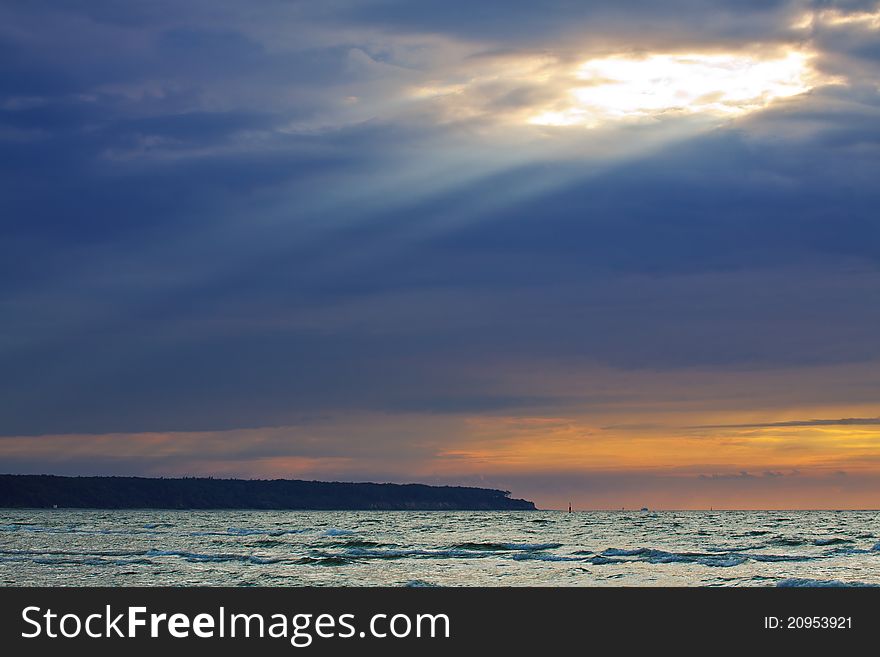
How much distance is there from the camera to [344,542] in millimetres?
81188

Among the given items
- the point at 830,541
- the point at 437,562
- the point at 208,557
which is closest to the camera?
A: the point at 437,562

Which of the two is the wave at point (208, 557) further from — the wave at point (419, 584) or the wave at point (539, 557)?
the wave at point (419, 584)

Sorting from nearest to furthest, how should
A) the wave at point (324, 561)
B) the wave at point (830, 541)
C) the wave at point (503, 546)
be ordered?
the wave at point (324, 561) < the wave at point (503, 546) < the wave at point (830, 541)

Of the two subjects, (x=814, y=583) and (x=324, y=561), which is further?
(x=324, y=561)

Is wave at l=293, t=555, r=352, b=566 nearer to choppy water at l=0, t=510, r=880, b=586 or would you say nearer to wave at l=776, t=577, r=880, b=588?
choppy water at l=0, t=510, r=880, b=586

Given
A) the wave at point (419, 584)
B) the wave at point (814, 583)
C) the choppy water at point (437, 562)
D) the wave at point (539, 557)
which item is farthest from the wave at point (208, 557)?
the wave at point (814, 583)

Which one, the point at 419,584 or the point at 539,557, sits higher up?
the point at 419,584

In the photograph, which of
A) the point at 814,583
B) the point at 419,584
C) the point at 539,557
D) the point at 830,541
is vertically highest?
the point at 814,583

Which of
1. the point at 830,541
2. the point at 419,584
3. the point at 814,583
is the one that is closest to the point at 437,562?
the point at 419,584

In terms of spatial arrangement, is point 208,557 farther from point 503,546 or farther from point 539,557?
point 503,546

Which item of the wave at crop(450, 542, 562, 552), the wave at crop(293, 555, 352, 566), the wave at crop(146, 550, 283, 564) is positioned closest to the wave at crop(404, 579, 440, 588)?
the wave at crop(293, 555, 352, 566)
